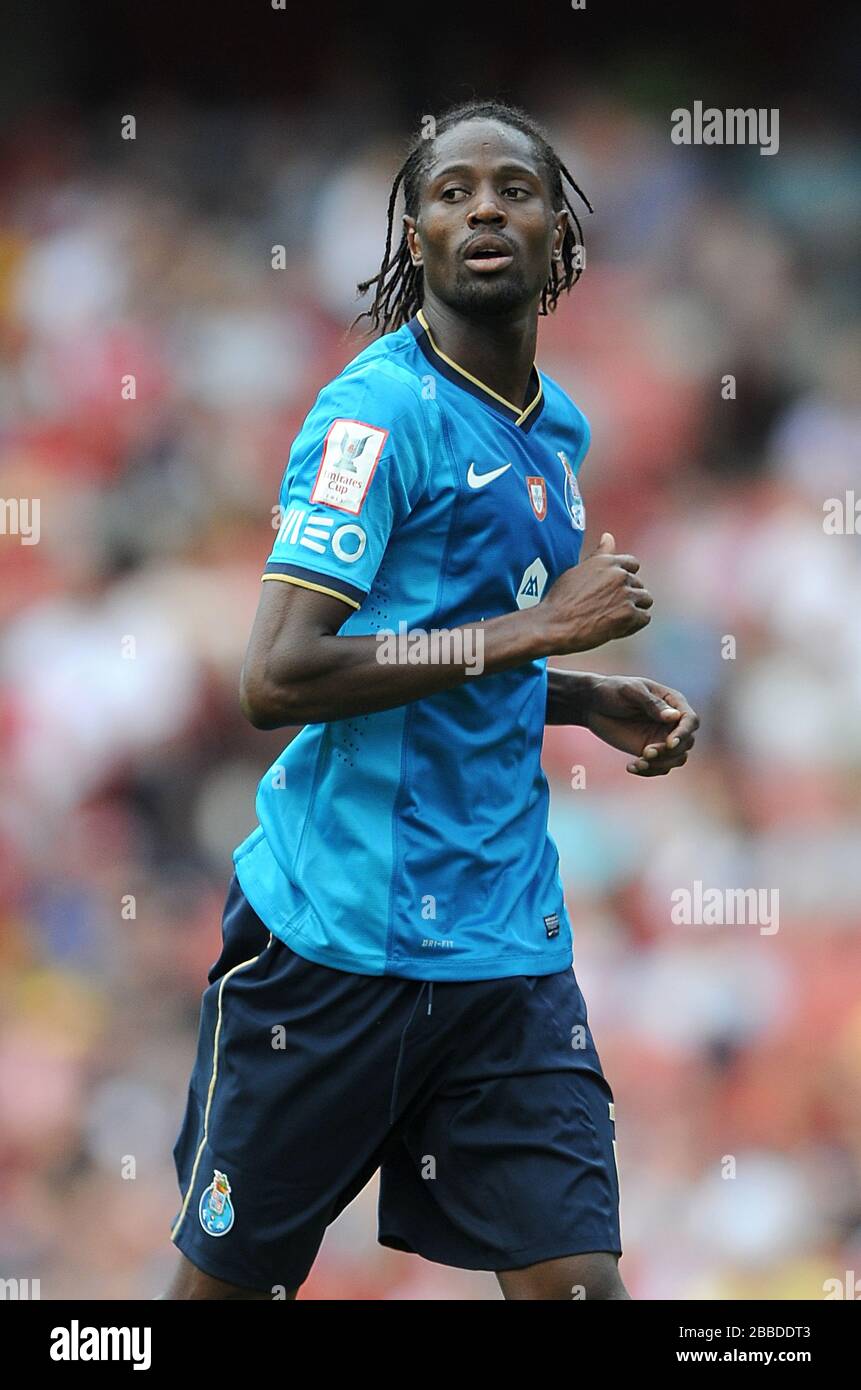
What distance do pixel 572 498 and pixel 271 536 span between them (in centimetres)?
335

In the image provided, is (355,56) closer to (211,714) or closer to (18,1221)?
(211,714)

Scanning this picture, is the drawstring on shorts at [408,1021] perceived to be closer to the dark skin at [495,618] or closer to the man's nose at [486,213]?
the dark skin at [495,618]

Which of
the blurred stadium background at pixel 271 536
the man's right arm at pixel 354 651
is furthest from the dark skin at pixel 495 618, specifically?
the blurred stadium background at pixel 271 536

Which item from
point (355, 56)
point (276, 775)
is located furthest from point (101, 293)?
point (276, 775)

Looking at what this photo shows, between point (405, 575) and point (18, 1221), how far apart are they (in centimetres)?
317

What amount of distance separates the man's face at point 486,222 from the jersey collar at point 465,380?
62 millimetres

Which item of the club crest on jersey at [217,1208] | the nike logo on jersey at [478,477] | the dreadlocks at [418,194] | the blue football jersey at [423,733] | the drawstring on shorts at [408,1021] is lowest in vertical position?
the club crest on jersey at [217,1208]

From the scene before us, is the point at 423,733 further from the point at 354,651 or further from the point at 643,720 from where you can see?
the point at 643,720

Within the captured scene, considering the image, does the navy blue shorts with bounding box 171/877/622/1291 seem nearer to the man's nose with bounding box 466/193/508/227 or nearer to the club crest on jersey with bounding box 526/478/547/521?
the club crest on jersey with bounding box 526/478/547/521

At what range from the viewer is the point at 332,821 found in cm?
259

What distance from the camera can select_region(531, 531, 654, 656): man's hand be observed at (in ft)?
8.04

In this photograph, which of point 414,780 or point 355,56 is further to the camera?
point 355,56

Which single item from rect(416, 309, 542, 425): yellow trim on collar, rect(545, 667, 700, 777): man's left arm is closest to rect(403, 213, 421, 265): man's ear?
rect(416, 309, 542, 425): yellow trim on collar

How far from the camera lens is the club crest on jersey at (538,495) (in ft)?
8.57
